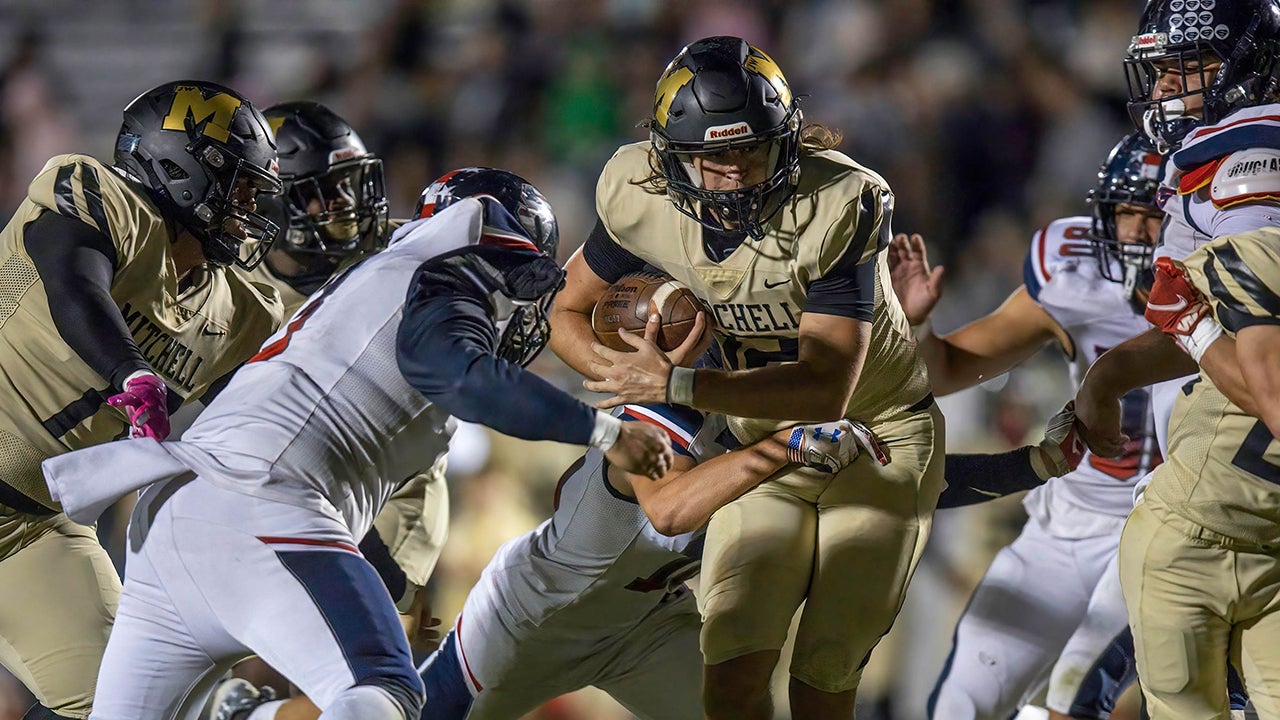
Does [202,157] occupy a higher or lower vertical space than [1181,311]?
higher

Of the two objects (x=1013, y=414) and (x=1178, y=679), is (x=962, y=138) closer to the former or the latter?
(x=1013, y=414)

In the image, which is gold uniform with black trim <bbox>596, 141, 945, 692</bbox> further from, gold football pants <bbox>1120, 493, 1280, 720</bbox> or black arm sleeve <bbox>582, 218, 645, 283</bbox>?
gold football pants <bbox>1120, 493, 1280, 720</bbox>

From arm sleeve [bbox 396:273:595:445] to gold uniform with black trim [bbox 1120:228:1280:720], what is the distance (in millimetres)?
1282

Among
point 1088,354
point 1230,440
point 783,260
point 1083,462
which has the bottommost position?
point 1083,462

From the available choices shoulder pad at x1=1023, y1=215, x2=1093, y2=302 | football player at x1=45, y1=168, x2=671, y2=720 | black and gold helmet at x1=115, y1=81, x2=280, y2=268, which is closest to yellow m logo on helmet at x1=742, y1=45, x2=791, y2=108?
football player at x1=45, y1=168, x2=671, y2=720

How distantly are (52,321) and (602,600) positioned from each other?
60.4 inches

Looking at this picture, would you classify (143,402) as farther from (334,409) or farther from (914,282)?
(914,282)

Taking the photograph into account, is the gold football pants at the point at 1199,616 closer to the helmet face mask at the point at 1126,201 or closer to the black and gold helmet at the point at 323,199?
the helmet face mask at the point at 1126,201

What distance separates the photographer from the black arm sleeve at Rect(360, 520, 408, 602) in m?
4.52

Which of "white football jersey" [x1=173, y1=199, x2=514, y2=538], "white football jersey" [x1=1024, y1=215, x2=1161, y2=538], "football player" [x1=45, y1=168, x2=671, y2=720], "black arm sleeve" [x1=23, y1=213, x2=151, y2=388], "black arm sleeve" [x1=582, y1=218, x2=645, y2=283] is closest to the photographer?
"football player" [x1=45, y1=168, x2=671, y2=720]

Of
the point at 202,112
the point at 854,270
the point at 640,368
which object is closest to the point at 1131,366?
the point at 854,270

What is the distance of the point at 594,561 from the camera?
3.65 m

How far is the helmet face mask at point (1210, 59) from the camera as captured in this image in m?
4.05

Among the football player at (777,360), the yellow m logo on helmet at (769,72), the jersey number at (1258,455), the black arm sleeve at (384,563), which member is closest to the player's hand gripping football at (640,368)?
the football player at (777,360)
